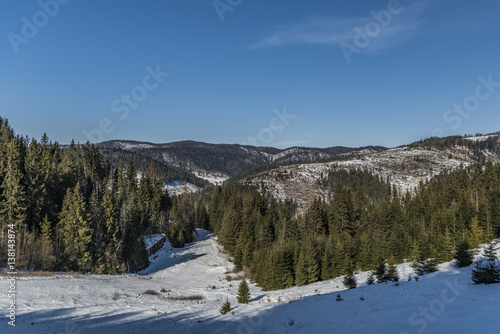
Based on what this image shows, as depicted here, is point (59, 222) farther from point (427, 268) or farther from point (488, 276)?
point (488, 276)

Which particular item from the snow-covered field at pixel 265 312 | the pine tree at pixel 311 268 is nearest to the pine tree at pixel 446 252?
the snow-covered field at pixel 265 312

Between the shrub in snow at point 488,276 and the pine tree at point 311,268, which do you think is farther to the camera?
the pine tree at point 311,268

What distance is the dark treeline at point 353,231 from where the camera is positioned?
146ft

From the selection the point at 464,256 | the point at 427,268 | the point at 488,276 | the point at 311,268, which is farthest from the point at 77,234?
the point at 464,256

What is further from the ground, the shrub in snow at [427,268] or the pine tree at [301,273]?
the shrub in snow at [427,268]

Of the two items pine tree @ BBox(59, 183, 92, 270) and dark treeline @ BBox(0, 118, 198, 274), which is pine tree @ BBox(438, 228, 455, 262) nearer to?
dark treeline @ BBox(0, 118, 198, 274)

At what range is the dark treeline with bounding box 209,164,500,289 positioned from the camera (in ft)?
146

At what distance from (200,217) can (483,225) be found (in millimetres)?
91796

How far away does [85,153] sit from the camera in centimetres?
9412

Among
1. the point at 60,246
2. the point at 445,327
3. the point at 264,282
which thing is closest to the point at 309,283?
the point at 264,282

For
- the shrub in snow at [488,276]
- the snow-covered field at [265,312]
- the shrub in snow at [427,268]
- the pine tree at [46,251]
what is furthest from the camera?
the pine tree at [46,251]

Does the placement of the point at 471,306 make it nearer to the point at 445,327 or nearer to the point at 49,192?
the point at 445,327

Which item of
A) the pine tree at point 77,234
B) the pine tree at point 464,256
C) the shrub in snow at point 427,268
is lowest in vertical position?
the shrub in snow at point 427,268

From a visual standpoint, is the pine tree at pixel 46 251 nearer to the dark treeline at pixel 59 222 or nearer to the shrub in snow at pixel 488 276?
the dark treeline at pixel 59 222
